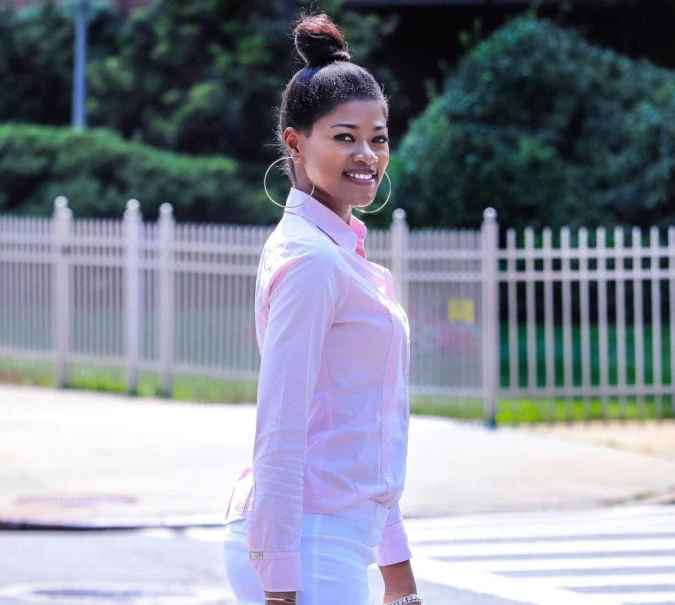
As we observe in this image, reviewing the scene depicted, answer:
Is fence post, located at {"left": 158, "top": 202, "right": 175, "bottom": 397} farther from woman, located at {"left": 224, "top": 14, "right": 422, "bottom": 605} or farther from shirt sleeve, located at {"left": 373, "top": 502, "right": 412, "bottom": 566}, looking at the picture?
woman, located at {"left": 224, "top": 14, "right": 422, "bottom": 605}

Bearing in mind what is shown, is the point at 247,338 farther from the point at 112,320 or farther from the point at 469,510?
the point at 469,510

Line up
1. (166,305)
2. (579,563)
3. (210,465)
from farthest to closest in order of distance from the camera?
(166,305) < (210,465) < (579,563)

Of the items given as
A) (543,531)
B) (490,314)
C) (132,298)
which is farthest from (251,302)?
(543,531)

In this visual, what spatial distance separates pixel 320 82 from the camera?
281 cm

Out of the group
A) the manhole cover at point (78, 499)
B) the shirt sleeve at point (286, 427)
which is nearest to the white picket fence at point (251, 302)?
the manhole cover at point (78, 499)

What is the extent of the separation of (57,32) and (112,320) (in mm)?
14046

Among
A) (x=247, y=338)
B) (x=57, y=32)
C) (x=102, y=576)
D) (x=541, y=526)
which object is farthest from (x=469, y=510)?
(x=57, y=32)

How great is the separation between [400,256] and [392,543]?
947 centimetres

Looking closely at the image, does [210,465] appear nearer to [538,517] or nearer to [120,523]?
[120,523]

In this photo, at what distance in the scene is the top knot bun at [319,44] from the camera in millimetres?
2912

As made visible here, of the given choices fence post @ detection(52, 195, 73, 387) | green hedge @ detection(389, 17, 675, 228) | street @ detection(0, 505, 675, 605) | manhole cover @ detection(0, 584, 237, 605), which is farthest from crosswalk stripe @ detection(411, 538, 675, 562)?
green hedge @ detection(389, 17, 675, 228)

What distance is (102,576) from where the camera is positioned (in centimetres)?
704

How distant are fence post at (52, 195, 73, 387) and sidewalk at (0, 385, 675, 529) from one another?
1.73 meters

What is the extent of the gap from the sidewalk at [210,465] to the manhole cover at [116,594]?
1.55 meters
